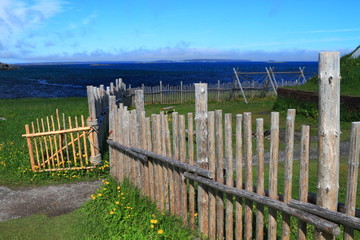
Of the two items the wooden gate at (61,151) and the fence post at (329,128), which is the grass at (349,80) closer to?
the wooden gate at (61,151)

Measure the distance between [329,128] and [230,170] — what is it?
1365 mm

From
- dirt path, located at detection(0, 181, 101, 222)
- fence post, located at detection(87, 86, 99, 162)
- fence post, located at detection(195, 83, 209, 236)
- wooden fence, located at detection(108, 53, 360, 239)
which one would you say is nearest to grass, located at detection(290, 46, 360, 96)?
fence post, located at detection(87, 86, 99, 162)

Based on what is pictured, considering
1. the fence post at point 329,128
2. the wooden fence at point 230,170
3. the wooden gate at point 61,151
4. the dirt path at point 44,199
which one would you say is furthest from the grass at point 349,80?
the fence post at point 329,128

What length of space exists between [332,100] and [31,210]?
216 inches

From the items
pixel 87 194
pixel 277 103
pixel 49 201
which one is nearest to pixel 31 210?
pixel 49 201

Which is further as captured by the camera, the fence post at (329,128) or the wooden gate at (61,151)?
the wooden gate at (61,151)

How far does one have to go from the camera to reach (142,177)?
231 inches

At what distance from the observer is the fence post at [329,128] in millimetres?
2883

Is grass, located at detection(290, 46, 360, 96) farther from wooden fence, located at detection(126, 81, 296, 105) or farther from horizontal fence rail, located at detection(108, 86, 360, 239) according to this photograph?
horizontal fence rail, located at detection(108, 86, 360, 239)

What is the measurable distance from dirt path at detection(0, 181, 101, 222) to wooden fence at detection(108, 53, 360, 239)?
0.82 metres

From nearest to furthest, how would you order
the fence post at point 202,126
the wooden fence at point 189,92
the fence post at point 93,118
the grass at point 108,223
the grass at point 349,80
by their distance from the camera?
the fence post at point 202,126, the grass at point 108,223, the fence post at point 93,118, the grass at point 349,80, the wooden fence at point 189,92

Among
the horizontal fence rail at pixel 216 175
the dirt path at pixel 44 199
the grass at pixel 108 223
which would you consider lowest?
the dirt path at pixel 44 199

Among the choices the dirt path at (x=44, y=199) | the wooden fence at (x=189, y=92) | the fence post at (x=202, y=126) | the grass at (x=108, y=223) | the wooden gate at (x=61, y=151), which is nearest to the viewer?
the fence post at (x=202, y=126)

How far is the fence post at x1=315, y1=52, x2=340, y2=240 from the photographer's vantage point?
2.88 metres
